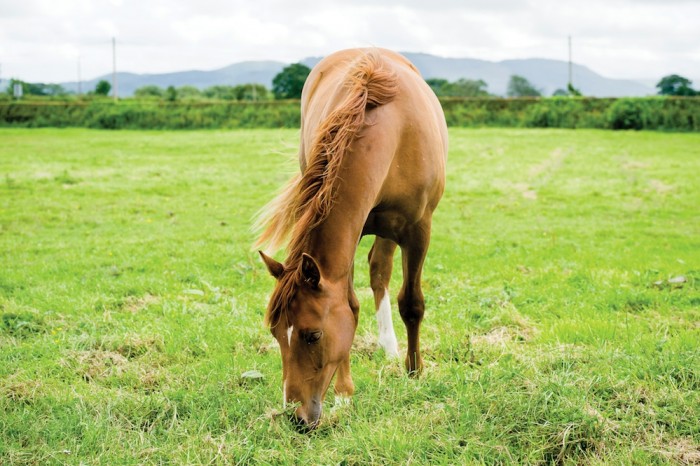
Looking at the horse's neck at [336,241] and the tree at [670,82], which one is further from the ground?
the tree at [670,82]

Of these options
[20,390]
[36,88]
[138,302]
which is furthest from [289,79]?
[20,390]

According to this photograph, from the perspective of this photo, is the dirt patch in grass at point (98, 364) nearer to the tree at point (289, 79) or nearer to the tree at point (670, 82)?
the tree at point (289, 79)

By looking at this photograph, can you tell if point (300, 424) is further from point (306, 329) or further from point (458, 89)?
point (458, 89)

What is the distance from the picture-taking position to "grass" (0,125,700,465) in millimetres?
3223

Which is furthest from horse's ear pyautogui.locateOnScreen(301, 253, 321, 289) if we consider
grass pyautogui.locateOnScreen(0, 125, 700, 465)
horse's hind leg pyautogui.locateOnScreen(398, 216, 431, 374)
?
horse's hind leg pyautogui.locateOnScreen(398, 216, 431, 374)

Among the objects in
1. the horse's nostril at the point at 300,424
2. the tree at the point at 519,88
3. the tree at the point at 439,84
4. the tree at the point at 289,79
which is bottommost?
the horse's nostril at the point at 300,424

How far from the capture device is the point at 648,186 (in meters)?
15.4

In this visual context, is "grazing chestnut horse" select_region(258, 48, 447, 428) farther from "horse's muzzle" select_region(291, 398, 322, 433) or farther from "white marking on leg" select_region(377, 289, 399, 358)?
"white marking on leg" select_region(377, 289, 399, 358)

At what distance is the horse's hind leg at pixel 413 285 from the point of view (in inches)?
165

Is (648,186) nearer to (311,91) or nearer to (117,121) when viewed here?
(311,91)

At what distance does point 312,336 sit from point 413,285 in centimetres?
139

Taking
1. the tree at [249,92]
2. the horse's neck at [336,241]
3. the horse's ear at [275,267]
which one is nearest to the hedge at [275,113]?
the tree at [249,92]

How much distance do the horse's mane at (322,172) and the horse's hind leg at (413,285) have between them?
85cm

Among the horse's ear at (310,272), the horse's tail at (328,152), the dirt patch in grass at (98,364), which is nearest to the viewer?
the horse's ear at (310,272)
